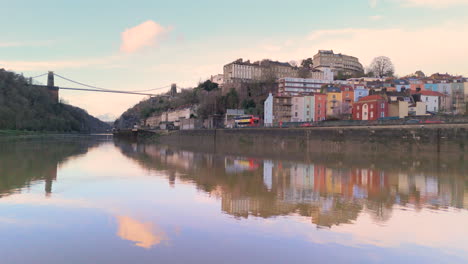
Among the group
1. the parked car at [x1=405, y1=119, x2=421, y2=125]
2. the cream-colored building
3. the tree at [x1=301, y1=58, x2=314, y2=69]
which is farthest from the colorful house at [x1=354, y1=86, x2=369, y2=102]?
the tree at [x1=301, y1=58, x2=314, y2=69]

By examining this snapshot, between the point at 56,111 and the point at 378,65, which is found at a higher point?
the point at 378,65

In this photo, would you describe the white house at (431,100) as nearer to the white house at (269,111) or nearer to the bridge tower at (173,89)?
the white house at (269,111)

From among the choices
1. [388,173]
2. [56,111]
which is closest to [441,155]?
[388,173]

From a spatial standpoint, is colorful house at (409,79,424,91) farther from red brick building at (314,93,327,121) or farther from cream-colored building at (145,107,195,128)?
cream-colored building at (145,107,195,128)

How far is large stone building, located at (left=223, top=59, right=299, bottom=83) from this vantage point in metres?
96.3

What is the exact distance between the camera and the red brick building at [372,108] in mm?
45750

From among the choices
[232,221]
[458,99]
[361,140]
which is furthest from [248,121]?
[232,221]

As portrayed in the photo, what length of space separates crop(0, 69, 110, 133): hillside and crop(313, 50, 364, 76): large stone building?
73.9 m

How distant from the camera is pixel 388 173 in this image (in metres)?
17.8

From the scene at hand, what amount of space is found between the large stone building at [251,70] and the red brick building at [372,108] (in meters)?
46.1

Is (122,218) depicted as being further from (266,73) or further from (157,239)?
(266,73)

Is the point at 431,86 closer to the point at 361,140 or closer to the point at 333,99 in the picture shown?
the point at 333,99

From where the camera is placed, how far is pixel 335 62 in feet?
379

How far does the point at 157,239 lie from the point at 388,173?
1394cm
